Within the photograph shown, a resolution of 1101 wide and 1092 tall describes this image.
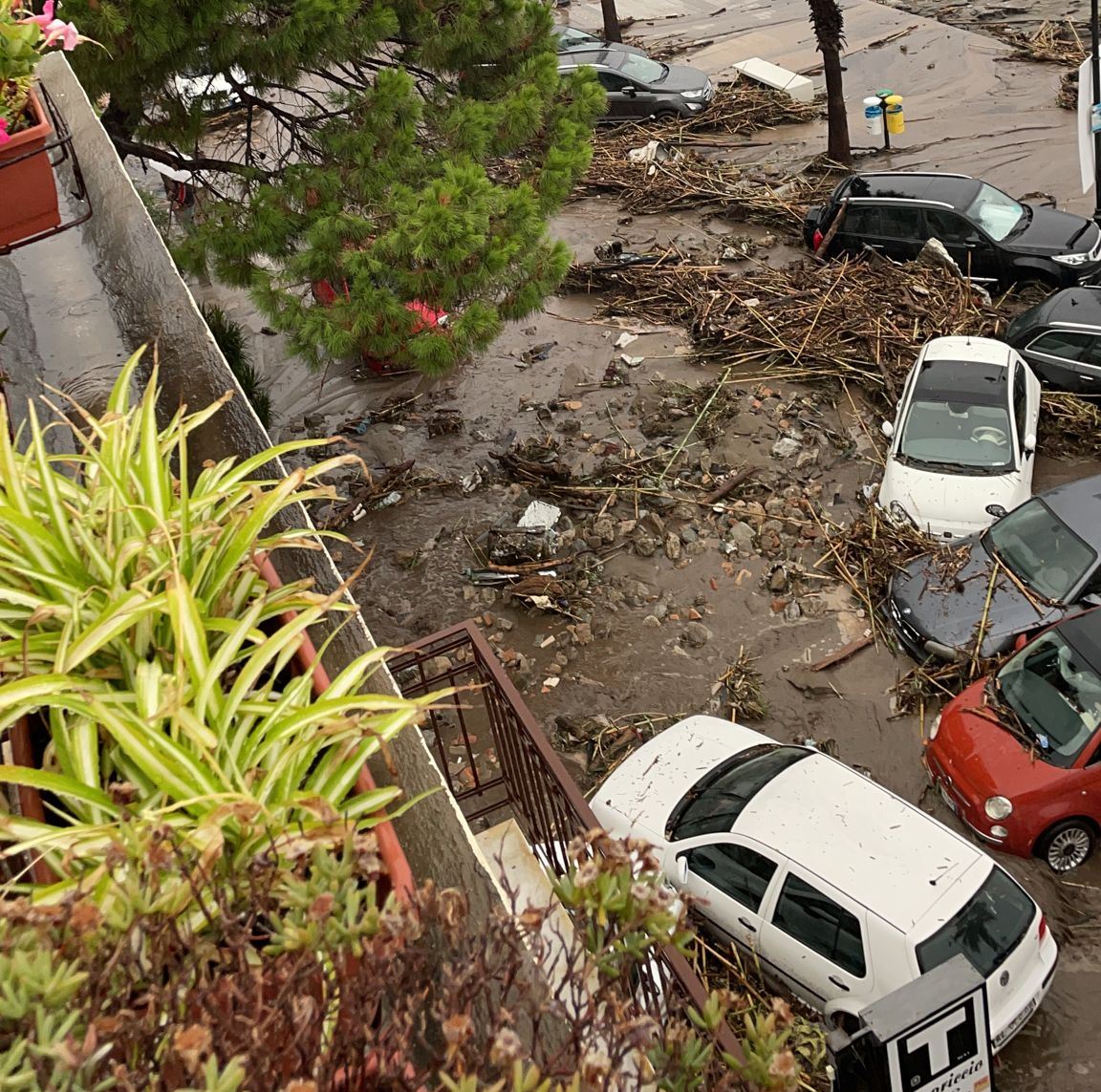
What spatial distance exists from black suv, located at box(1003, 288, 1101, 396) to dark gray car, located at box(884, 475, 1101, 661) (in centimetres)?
266

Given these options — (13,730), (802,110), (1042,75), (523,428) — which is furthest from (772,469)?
(1042,75)

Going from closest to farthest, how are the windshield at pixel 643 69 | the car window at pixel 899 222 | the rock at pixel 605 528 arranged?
the rock at pixel 605 528
the car window at pixel 899 222
the windshield at pixel 643 69

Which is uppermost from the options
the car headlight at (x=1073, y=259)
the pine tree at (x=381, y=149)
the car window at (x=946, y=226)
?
the pine tree at (x=381, y=149)

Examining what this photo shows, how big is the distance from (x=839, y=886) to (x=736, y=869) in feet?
2.13

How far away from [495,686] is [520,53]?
6110 mm

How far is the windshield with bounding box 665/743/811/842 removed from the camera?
257 inches

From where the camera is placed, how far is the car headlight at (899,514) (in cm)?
945

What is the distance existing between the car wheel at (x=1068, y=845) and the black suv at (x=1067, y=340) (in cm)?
576

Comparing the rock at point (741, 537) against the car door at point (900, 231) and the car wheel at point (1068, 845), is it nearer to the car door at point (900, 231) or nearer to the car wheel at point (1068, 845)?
the car wheel at point (1068, 845)

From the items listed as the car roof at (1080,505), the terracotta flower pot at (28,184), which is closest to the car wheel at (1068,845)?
the car roof at (1080,505)

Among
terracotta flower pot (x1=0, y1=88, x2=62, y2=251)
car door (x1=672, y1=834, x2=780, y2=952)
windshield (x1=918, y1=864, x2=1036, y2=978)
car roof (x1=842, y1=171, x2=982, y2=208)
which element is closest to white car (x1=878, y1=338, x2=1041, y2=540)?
car roof (x1=842, y1=171, x2=982, y2=208)

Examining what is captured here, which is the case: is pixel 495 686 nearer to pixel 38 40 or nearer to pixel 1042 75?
pixel 38 40

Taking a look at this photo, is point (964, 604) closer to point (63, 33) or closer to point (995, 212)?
point (995, 212)

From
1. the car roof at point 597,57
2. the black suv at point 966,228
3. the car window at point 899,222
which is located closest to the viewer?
the black suv at point 966,228
